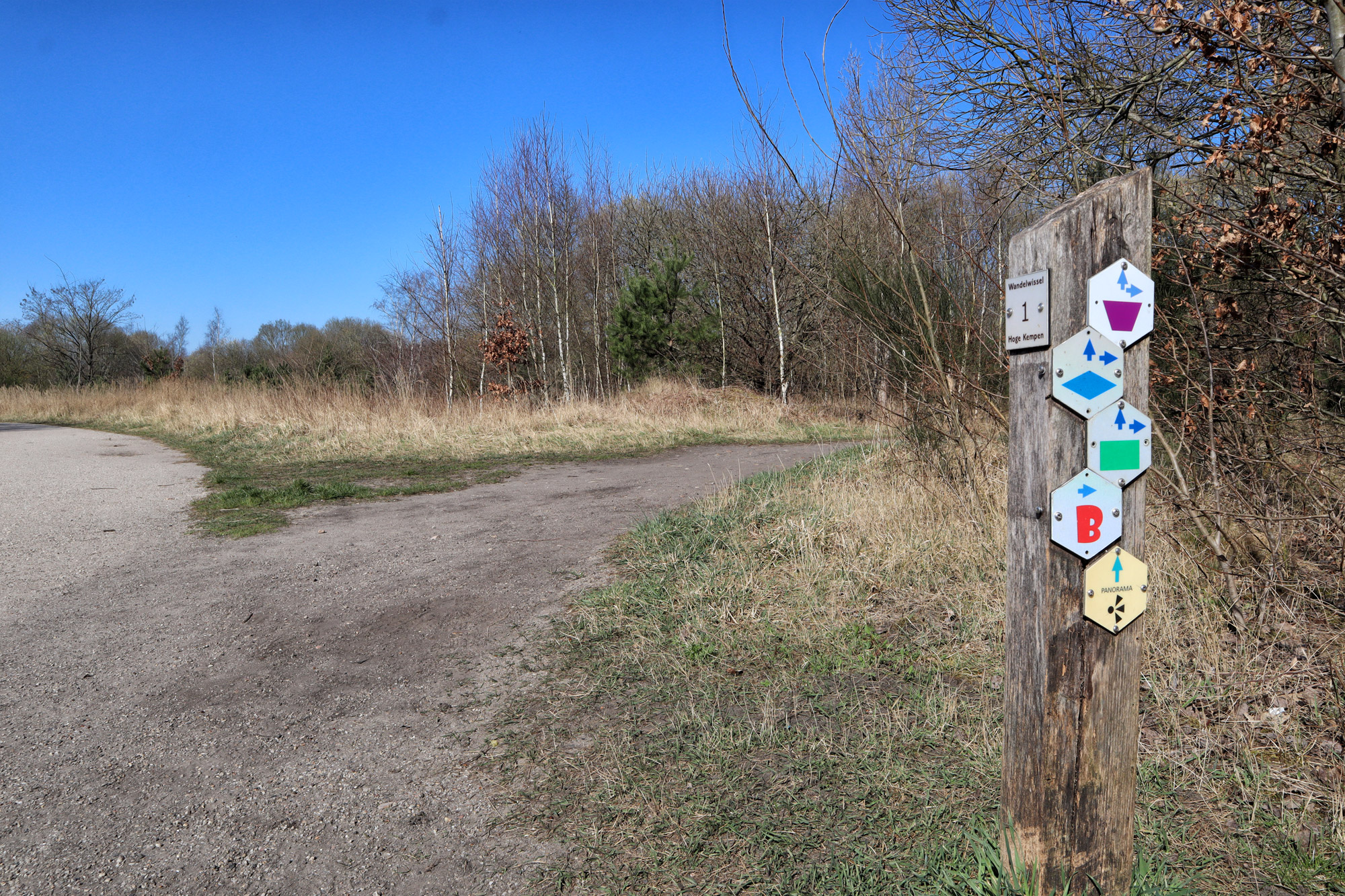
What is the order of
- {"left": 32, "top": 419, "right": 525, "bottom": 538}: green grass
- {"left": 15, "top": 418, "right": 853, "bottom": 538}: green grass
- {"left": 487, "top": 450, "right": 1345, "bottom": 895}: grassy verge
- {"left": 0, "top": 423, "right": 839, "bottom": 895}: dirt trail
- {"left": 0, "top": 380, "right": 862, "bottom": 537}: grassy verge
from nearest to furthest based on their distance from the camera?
{"left": 487, "top": 450, "right": 1345, "bottom": 895}: grassy verge → {"left": 0, "top": 423, "right": 839, "bottom": 895}: dirt trail → {"left": 32, "top": 419, "right": 525, "bottom": 538}: green grass → {"left": 15, "top": 418, "right": 853, "bottom": 538}: green grass → {"left": 0, "top": 380, "right": 862, "bottom": 537}: grassy verge

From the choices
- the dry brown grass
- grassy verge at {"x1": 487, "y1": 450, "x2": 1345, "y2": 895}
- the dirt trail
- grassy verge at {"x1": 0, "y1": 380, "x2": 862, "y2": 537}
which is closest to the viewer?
grassy verge at {"x1": 487, "y1": 450, "x2": 1345, "y2": 895}

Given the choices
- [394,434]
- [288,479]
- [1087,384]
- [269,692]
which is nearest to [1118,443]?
[1087,384]

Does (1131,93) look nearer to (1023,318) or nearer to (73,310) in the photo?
(1023,318)

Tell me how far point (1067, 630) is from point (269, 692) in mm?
3542

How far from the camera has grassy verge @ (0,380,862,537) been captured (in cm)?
958

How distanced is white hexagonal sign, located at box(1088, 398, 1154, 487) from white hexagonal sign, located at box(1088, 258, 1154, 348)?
0.53 feet

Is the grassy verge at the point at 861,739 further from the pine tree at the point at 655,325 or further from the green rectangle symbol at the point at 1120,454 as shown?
the pine tree at the point at 655,325

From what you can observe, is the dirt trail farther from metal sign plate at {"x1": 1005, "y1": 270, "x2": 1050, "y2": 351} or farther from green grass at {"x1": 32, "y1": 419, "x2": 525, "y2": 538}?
metal sign plate at {"x1": 1005, "y1": 270, "x2": 1050, "y2": 351}

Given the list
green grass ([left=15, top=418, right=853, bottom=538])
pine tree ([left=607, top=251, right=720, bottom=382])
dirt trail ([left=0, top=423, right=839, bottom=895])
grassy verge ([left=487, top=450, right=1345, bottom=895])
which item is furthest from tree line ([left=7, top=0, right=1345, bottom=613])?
pine tree ([left=607, top=251, right=720, bottom=382])

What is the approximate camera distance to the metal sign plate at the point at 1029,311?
6.07ft

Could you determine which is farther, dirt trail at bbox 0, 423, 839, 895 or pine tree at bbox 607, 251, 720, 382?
pine tree at bbox 607, 251, 720, 382

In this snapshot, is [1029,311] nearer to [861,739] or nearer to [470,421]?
[861,739]

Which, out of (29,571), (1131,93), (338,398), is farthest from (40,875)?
(338,398)

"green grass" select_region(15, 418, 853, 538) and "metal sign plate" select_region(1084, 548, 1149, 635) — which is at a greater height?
"metal sign plate" select_region(1084, 548, 1149, 635)
